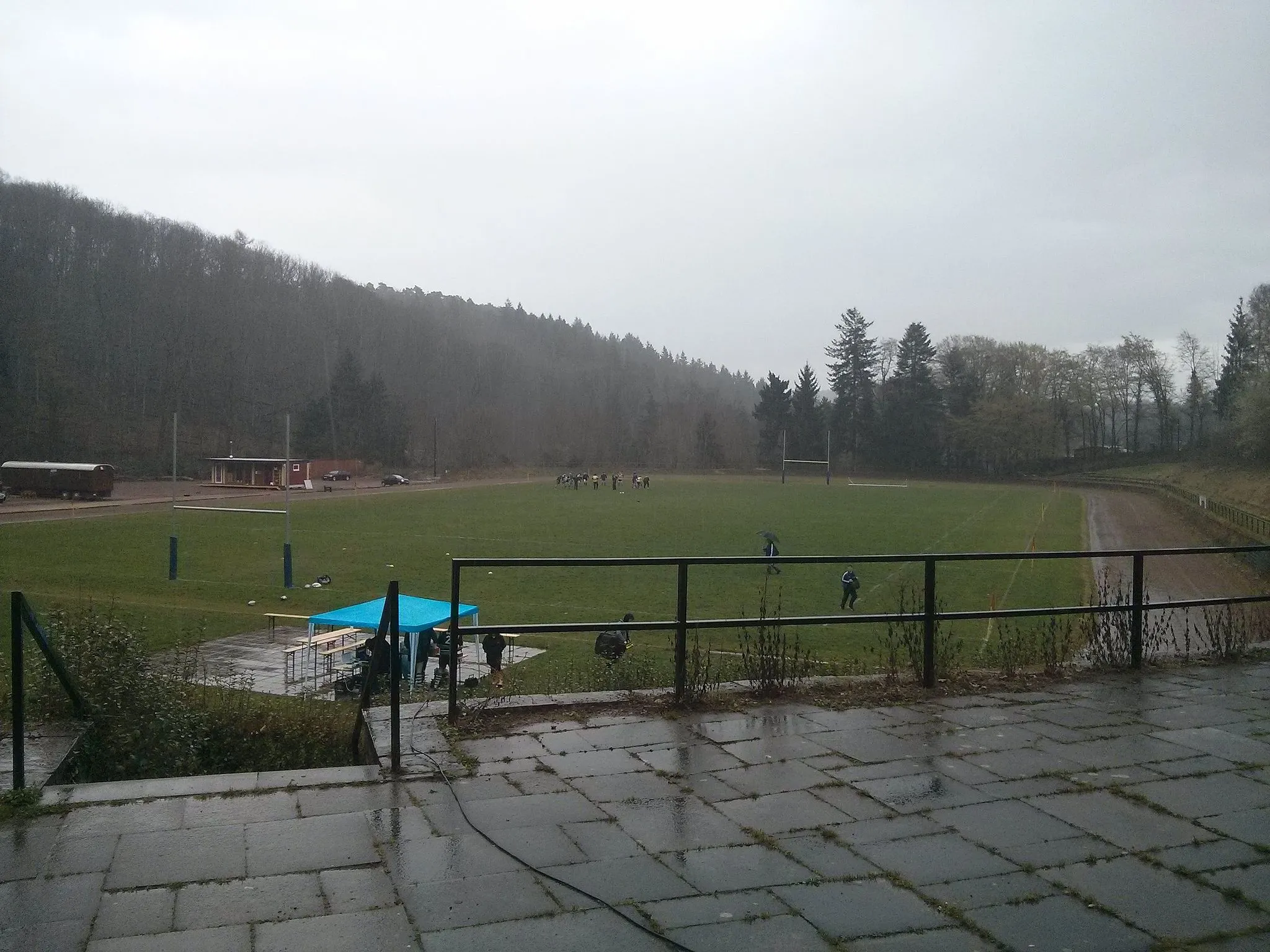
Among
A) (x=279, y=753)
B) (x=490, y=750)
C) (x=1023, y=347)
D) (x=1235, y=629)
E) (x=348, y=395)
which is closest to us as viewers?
(x=490, y=750)

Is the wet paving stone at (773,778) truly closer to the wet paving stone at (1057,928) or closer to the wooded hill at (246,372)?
the wet paving stone at (1057,928)

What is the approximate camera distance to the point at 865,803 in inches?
160

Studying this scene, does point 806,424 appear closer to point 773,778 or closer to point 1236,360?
point 1236,360

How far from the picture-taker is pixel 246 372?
85.6 meters

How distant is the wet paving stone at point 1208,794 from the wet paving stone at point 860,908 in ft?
5.34

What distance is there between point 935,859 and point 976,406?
98291mm

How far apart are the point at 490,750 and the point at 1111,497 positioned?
66200mm

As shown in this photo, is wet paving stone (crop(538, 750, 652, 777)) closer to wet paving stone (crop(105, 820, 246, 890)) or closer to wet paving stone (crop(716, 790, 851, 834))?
wet paving stone (crop(716, 790, 851, 834))

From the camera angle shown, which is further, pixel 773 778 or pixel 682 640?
pixel 682 640

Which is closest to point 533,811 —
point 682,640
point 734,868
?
point 734,868

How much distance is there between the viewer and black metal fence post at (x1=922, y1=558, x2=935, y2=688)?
620 cm

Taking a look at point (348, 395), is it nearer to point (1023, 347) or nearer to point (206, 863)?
point (1023, 347)

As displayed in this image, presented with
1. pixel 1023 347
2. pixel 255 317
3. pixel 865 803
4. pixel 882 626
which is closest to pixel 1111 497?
pixel 1023 347

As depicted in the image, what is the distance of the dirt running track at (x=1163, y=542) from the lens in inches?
742
